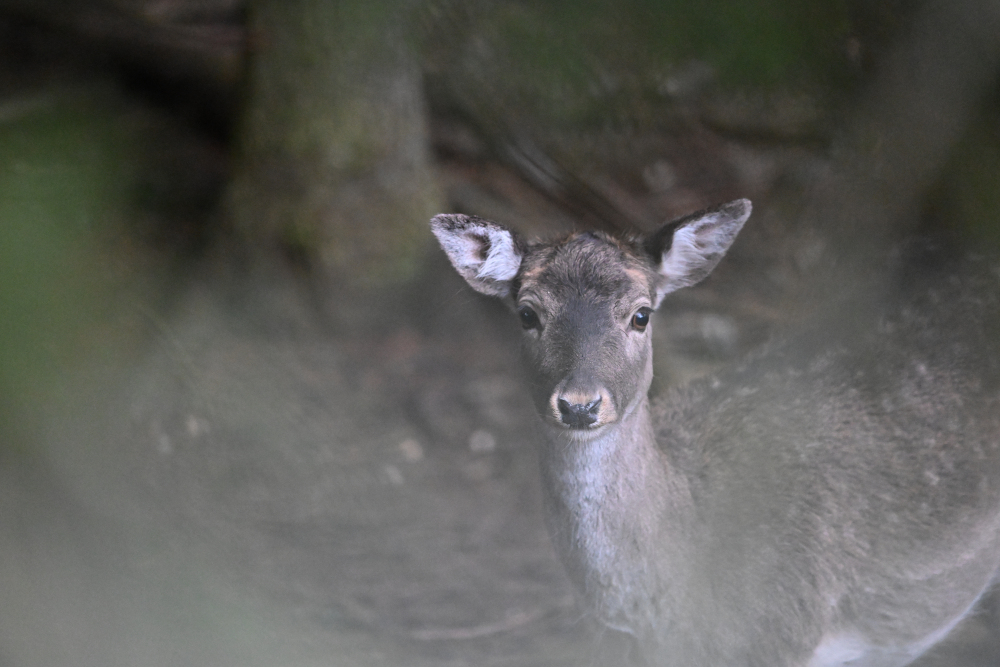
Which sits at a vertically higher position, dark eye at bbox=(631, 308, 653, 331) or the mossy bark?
the mossy bark

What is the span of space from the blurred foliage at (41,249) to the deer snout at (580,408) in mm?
1315

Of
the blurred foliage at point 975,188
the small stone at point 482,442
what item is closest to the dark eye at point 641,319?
the blurred foliage at point 975,188

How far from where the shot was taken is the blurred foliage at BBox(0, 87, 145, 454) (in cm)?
176

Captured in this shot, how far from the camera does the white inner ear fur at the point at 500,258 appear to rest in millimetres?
2654

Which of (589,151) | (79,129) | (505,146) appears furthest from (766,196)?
(79,129)

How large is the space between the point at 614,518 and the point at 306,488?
227 centimetres

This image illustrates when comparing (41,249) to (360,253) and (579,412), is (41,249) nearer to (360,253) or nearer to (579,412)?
(579,412)

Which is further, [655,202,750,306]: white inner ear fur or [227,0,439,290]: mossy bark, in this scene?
[227,0,439,290]: mossy bark

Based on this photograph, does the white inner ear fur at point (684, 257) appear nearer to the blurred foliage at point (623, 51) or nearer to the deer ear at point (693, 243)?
the deer ear at point (693, 243)

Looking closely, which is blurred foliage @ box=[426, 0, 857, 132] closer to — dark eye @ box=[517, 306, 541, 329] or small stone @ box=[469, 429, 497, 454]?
dark eye @ box=[517, 306, 541, 329]

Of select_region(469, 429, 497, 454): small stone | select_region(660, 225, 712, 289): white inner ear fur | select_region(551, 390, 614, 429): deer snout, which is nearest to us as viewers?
select_region(551, 390, 614, 429): deer snout

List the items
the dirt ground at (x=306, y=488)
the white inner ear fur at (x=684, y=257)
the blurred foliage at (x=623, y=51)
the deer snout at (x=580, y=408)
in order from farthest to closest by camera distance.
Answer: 1. the dirt ground at (x=306, y=488)
2. the white inner ear fur at (x=684, y=257)
3. the deer snout at (x=580, y=408)
4. the blurred foliage at (x=623, y=51)

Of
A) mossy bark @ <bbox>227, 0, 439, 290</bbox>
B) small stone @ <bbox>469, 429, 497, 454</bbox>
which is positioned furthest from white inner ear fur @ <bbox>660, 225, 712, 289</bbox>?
mossy bark @ <bbox>227, 0, 439, 290</bbox>

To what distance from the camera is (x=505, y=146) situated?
13.5 ft
